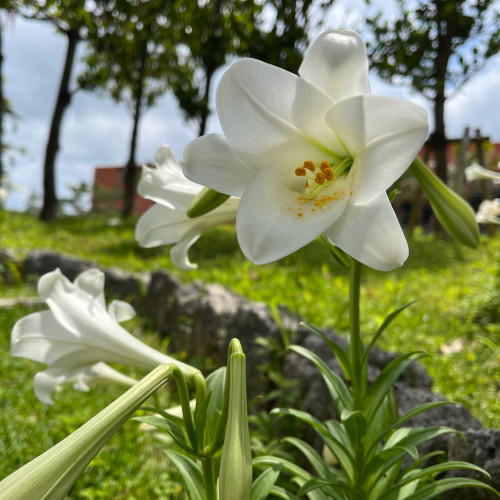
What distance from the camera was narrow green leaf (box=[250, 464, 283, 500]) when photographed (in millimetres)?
1040

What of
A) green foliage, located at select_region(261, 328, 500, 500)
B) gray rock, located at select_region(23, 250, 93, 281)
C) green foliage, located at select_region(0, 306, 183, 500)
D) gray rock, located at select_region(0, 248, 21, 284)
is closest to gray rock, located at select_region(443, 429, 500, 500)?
green foliage, located at select_region(261, 328, 500, 500)

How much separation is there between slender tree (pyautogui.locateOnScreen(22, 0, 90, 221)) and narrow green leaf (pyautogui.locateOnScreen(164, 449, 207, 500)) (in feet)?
34.2

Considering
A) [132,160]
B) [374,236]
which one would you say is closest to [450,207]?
[374,236]

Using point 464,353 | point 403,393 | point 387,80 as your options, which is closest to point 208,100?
point 387,80

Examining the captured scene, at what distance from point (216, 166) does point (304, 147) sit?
168 millimetres

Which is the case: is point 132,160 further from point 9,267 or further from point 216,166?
point 216,166

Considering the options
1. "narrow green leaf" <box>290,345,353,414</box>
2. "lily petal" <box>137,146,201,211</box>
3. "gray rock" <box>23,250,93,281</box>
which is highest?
"lily petal" <box>137,146,201,211</box>

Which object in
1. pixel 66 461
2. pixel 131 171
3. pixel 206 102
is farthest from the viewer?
pixel 131 171

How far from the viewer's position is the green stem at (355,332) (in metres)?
1.02

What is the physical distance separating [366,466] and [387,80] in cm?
906

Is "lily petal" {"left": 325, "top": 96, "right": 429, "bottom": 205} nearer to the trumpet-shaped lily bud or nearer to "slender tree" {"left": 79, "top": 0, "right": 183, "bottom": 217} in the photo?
the trumpet-shaped lily bud

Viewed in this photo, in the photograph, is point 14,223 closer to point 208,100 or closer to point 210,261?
point 208,100

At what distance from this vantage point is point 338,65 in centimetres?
80

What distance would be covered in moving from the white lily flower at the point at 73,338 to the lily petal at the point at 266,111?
532mm
